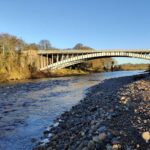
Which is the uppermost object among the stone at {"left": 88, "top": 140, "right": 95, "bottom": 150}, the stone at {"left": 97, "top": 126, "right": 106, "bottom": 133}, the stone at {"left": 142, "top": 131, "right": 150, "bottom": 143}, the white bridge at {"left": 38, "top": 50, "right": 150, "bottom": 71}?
the white bridge at {"left": 38, "top": 50, "right": 150, "bottom": 71}

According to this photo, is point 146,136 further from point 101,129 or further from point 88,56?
point 88,56

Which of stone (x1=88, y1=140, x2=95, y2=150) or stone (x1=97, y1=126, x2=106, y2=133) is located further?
stone (x1=97, y1=126, x2=106, y2=133)

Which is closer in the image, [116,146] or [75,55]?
[116,146]

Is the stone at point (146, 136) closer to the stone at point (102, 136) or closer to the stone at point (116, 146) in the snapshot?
the stone at point (116, 146)

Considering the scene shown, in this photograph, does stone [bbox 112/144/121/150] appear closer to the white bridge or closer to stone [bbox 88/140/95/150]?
stone [bbox 88/140/95/150]

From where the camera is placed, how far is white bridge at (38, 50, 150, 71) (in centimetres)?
9094

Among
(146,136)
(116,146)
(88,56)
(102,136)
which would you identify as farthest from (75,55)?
(116,146)

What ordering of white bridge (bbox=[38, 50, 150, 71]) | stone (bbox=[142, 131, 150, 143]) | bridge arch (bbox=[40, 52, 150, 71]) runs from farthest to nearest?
white bridge (bbox=[38, 50, 150, 71]) → bridge arch (bbox=[40, 52, 150, 71]) → stone (bbox=[142, 131, 150, 143])

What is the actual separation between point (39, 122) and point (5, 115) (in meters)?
3.52

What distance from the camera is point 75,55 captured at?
94.7 meters

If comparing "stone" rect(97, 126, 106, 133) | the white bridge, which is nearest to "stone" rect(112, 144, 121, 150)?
"stone" rect(97, 126, 106, 133)

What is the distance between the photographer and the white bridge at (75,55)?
9094cm

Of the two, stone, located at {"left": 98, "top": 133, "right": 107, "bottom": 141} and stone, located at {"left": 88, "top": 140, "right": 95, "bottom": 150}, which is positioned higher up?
stone, located at {"left": 98, "top": 133, "right": 107, "bottom": 141}

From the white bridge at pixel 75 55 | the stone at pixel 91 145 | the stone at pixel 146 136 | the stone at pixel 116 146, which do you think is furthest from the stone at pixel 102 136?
the white bridge at pixel 75 55
